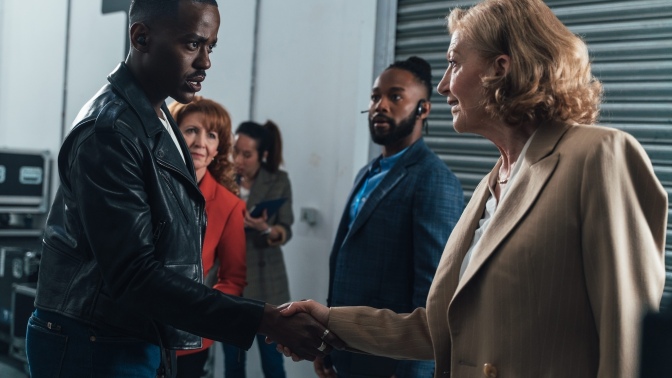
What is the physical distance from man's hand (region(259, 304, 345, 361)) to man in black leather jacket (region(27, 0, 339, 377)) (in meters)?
0.16

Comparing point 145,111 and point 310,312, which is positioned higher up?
point 145,111

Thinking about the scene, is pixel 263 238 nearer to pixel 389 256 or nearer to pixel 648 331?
pixel 389 256

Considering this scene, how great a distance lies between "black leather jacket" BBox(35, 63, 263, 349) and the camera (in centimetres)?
200

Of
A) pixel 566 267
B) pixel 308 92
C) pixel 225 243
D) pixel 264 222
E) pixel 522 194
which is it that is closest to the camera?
pixel 566 267

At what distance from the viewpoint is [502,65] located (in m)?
2.02

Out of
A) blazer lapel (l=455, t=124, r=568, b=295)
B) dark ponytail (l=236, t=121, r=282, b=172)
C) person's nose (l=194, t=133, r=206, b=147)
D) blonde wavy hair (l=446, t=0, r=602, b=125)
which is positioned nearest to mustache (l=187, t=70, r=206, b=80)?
blonde wavy hair (l=446, t=0, r=602, b=125)

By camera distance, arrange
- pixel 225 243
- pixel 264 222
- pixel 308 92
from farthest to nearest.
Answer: pixel 308 92
pixel 264 222
pixel 225 243

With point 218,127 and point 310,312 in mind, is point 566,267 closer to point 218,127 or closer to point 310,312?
point 310,312

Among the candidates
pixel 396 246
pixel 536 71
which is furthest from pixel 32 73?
pixel 536 71

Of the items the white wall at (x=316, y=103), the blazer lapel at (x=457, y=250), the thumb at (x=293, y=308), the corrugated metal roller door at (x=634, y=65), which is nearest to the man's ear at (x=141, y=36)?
the thumb at (x=293, y=308)

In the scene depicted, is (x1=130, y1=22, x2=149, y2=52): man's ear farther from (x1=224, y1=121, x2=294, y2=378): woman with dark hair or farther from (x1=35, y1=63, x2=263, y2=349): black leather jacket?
(x1=224, y1=121, x2=294, y2=378): woman with dark hair

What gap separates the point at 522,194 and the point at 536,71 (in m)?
0.31

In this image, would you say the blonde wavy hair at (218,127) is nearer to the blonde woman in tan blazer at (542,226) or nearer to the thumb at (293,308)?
the thumb at (293,308)

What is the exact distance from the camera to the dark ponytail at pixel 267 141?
5.54 metres
